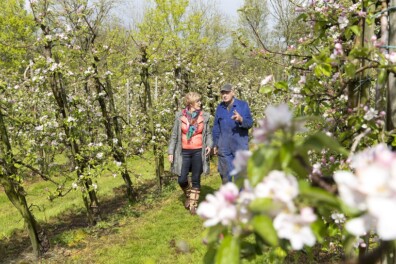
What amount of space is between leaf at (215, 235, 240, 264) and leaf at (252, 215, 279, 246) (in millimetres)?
87

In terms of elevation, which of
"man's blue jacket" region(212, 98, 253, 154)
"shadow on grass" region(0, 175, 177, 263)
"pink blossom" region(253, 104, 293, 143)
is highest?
"pink blossom" region(253, 104, 293, 143)

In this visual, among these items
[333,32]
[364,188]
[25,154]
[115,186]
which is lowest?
[115,186]

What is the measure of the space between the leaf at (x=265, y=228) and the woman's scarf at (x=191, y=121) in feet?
17.2

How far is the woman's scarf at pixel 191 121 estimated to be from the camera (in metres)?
5.90

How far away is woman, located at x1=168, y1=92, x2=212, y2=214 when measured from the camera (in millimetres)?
5922

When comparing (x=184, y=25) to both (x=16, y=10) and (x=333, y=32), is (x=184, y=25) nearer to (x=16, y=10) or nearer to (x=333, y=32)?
(x=16, y=10)

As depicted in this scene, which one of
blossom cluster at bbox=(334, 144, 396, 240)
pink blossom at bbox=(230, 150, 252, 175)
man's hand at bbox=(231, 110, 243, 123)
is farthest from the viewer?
man's hand at bbox=(231, 110, 243, 123)

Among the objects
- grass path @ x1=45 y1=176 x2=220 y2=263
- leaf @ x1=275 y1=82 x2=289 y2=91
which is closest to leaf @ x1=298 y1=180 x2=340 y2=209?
leaf @ x1=275 y1=82 x2=289 y2=91

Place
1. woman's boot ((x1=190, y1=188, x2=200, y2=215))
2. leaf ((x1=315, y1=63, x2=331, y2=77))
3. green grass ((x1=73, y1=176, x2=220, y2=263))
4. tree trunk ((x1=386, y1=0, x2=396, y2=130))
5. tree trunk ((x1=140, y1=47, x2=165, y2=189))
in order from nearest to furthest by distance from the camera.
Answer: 1. leaf ((x1=315, y1=63, x2=331, y2=77))
2. tree trunk ((x1=386, y1=0, x2=396, y2=130))
3. green grass ((x1=73, y1=176, x2=220, y2=263))
4. woman's boot ((x1=190, y1=188, x2=200, y2=215))
5. tree trunk ((x1=140, y1=47, x2=165, y2=189))

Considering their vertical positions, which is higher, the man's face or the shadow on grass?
the man's face

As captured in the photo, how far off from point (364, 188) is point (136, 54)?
310 inches

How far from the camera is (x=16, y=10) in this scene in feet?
61.6

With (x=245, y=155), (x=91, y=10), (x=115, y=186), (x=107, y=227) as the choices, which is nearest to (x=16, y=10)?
(x=115, y=186)

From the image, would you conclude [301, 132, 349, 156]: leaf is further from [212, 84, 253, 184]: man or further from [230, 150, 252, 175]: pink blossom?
[212, 84, 253, 184]: man
